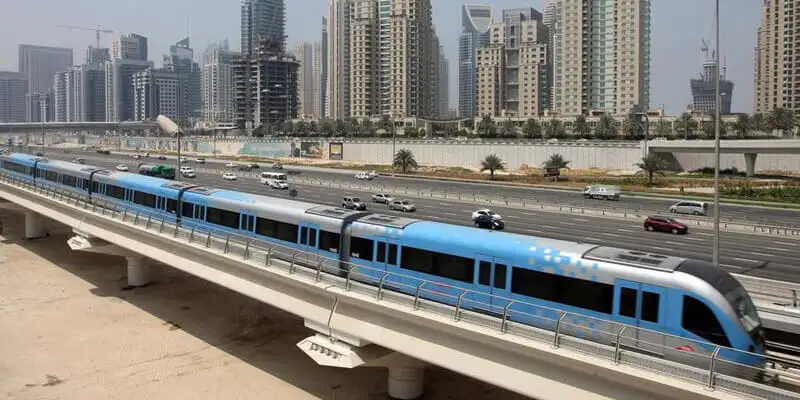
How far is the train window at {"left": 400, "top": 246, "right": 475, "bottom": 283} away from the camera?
17.0 meters

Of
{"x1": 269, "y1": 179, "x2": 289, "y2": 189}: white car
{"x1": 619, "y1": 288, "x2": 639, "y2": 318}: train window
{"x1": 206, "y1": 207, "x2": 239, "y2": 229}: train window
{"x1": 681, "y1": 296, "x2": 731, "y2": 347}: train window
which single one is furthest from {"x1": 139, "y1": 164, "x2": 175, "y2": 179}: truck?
{"x1": 681, "y1": 296, "x2": 731, "y2": 347}: train window

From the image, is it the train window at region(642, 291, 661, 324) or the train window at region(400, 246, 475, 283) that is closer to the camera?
the train window at region(642, 291, 661, 324)

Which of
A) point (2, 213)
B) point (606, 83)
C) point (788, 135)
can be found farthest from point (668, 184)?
point (606, 83)

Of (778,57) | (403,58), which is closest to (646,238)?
(778,57)

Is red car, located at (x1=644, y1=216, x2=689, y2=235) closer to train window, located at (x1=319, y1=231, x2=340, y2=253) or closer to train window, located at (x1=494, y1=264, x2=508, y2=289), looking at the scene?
train window, located at (x1=319, y1=231, x2=340, y2=253)

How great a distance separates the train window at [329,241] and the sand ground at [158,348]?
477 centimetres

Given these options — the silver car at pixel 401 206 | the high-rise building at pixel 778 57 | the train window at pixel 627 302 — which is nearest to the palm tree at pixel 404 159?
the silver car at pixel 401 206

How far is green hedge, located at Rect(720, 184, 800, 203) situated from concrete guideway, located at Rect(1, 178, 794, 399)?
170 ft

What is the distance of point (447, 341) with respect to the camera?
595 inches

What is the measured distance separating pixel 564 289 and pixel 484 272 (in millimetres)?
2357

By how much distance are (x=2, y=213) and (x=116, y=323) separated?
46612 millimetres

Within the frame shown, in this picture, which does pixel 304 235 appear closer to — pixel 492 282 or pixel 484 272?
pixel 484 272

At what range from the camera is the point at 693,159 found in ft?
292

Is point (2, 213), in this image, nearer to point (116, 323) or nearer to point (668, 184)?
point (116, 323)
